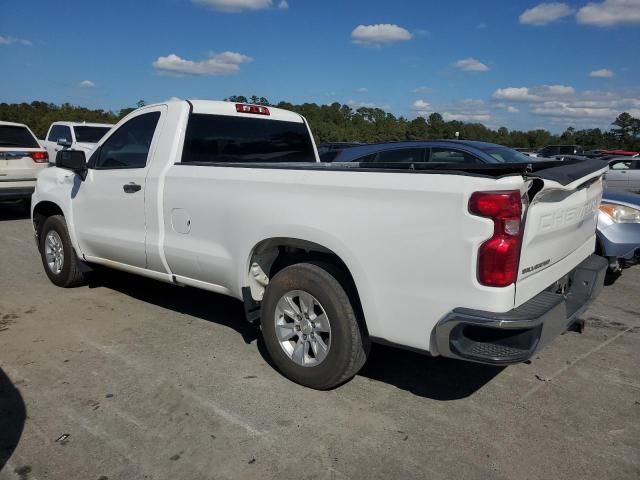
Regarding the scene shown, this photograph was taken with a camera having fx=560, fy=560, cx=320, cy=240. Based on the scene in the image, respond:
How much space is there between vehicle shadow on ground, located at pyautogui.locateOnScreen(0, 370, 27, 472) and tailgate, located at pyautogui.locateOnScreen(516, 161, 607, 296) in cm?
287

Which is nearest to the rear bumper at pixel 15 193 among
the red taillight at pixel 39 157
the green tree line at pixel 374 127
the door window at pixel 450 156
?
the red taillight at pixel 39 157

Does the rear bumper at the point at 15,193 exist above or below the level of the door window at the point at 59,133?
below

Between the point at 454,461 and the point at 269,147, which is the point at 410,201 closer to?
the point at 454,461

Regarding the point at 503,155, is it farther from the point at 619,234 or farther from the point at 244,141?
the point at 244,141

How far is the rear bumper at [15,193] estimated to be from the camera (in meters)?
10.5

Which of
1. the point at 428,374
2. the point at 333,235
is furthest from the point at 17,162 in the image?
the point at 428,374

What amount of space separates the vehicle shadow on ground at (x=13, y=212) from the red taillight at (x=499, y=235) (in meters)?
11.0

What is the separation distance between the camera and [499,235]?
9.33 feet

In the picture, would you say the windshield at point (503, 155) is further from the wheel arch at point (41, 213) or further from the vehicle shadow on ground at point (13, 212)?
the vehicle shadow on ground at point (13, 212)

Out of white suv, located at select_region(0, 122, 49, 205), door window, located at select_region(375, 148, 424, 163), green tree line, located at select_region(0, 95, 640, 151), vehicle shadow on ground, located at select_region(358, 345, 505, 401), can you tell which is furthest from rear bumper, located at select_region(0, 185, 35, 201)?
green tree line, located at select_region(0, 95, 640, 151)

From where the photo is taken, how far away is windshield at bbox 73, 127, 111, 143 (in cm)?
1479

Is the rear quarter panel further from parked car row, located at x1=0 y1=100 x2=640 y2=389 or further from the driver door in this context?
the driver door

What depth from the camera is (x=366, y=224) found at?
10.6ft

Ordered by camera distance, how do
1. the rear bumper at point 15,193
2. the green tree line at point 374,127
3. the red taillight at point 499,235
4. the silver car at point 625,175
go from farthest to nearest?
the green tree line at point 374,127 → the silver car at point 625,175 → the rear bumper at point 15,193 → the red taillight at point 499,235
